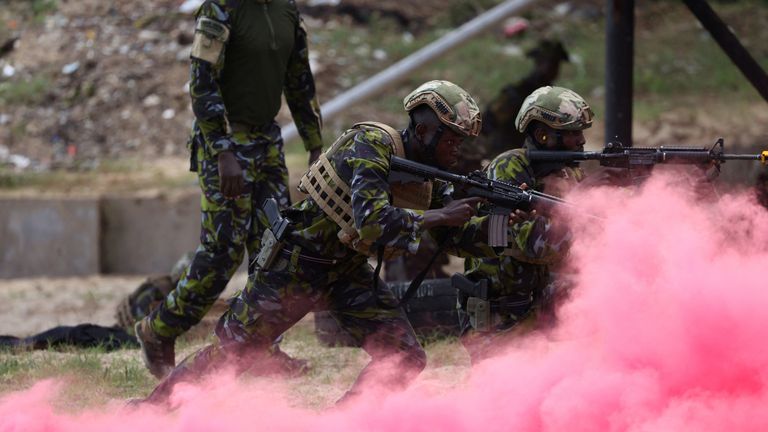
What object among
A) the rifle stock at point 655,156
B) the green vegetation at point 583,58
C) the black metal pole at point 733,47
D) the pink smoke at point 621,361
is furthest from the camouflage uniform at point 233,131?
the green vegetation at point 583,58

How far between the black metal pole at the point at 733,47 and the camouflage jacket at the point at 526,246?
2.61 metres

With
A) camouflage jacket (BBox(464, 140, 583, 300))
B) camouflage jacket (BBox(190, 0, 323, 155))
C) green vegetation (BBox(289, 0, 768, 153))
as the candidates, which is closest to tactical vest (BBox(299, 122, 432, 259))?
camouflage jacket (BBox(464, 140, 583, 300))

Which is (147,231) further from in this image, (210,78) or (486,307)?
(486,307)

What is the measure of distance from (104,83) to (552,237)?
9.02m

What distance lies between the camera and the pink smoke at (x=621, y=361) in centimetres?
435

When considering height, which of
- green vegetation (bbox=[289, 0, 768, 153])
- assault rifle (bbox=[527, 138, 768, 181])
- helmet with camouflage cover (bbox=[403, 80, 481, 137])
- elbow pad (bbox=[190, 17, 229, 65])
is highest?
helmet with camouflage cover (bbox=[403, 80, 481, 137])

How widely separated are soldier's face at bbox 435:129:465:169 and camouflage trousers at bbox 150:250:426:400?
0.55 meters

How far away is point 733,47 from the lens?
24.8ft

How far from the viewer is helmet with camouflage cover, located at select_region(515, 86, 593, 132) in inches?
207

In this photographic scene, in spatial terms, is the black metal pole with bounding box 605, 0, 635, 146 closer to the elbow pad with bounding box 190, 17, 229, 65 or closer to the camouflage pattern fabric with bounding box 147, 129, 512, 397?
the elbow pad with bounding box 190, 17, 229, 65

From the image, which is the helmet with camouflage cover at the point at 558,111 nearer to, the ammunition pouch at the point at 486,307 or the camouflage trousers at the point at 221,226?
the ammunition pouch at the point at 486,307

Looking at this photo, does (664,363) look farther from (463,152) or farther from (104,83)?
(104,83)

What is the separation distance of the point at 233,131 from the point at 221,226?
491 millimetres

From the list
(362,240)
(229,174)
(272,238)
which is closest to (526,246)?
(362,240)
